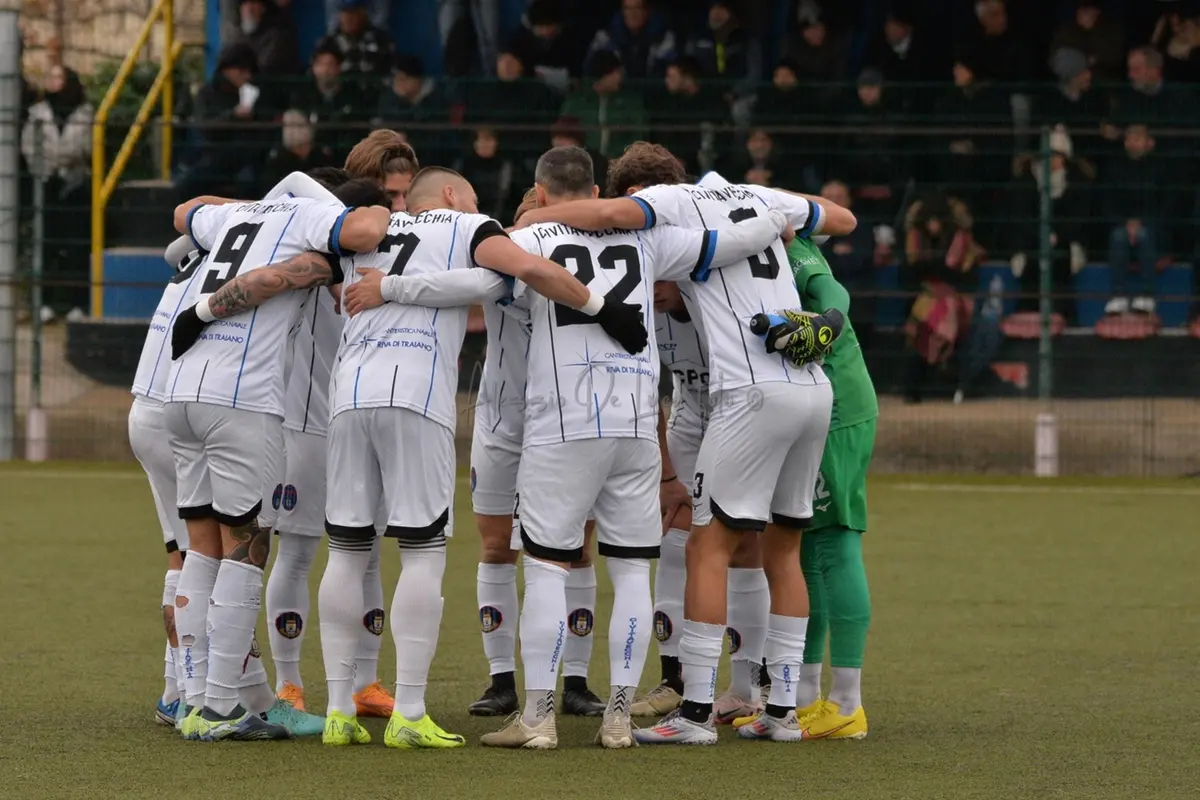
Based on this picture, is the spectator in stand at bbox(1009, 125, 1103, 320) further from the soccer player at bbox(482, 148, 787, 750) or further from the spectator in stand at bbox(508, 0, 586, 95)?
the soccer player at bbox(482, 148, 787, 750)

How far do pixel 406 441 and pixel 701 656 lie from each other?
1.16 metres

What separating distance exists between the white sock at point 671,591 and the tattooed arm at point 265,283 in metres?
1.74

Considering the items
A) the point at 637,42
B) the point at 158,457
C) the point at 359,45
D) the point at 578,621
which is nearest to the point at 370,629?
the point at 578,621

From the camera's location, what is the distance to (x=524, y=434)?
6375mm

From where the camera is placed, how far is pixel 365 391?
20.0 ft

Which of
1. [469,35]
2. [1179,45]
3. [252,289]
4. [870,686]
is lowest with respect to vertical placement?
[870,686]

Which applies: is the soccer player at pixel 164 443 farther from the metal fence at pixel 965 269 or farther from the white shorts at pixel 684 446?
the metal fence at pixel 965 269

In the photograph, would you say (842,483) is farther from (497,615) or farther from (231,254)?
(231,254)

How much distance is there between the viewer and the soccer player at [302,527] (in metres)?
6.73

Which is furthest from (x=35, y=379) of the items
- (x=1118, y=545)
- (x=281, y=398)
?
(x=281, y=398)

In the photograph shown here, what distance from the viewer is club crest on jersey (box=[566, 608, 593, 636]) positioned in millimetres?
7074

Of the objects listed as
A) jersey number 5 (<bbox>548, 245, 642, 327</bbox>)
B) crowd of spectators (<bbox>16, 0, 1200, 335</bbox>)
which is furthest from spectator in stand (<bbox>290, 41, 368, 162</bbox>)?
jersey number 5 (<bbox>548, 245, 642, 327</bbox>)

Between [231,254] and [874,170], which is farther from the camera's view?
[874,170]

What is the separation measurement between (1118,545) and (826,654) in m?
4.02
